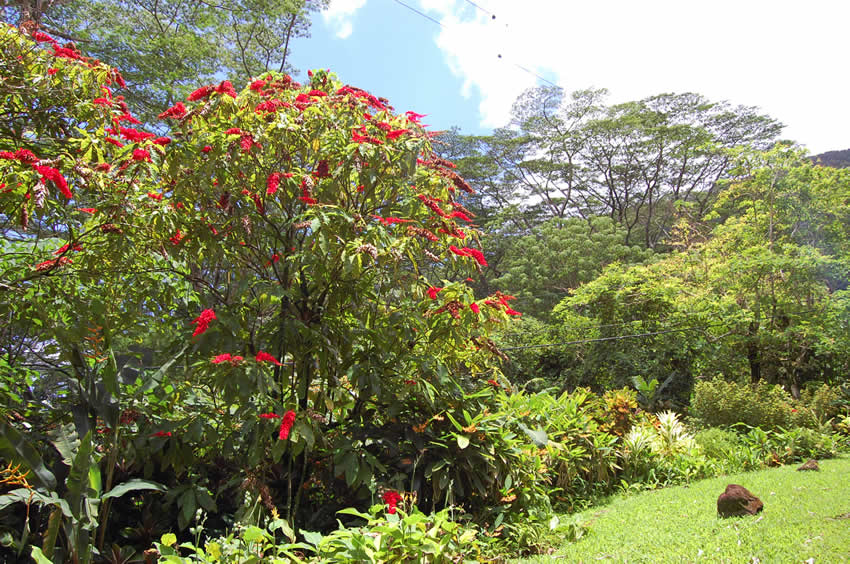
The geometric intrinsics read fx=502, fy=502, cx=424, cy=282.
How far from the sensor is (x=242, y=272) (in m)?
3.08

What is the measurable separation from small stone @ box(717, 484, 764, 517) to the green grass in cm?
6

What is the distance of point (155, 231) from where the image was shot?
2.58 metres

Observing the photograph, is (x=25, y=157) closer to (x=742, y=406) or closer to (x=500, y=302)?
(x=500, y=302)

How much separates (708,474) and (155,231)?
17.1 feet

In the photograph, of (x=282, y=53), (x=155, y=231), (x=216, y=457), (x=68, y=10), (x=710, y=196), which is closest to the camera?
(x=155, y=231)

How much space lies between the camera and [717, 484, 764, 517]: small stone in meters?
3.10

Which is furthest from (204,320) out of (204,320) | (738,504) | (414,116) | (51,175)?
(738,504)

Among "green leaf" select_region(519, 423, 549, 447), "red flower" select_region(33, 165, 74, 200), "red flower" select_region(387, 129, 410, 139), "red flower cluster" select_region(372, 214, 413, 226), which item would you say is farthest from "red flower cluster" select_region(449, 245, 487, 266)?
"red flower" select_region(33, 165, 74, 200)

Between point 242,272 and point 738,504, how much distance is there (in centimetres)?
339

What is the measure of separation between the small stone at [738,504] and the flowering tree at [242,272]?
1.78 m

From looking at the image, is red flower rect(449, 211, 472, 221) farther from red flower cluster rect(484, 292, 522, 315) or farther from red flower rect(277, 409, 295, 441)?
red flower rect(277, 409, 295, 441)

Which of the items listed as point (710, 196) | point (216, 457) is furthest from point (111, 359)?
point (710, 196)

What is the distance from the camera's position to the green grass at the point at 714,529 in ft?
8.09

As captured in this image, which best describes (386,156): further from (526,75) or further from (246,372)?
(526,75)
